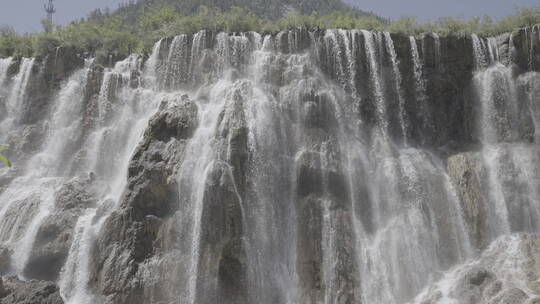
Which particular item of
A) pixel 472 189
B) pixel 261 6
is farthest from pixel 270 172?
pixel 261 6

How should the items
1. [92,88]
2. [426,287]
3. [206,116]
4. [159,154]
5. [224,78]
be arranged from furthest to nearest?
[92,88], [224,78], [206,116], [159,154], [426,287]

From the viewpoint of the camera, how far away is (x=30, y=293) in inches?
719

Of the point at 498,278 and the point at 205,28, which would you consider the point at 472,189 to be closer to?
the point at 498,278

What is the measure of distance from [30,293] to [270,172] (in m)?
11.4

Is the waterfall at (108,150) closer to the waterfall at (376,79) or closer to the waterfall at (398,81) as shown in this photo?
the waterfall at (376,79)

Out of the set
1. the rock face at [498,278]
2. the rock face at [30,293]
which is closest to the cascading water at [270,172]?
the rock face at [498,278]

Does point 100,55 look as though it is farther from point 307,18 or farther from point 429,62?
point 429,62

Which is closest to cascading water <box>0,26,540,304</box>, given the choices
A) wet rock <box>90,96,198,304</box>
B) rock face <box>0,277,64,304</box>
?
wet rock <box>90,96,198,304</box>

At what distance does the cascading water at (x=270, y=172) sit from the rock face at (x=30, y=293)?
162 cm

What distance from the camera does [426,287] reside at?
A: 20.6 metres

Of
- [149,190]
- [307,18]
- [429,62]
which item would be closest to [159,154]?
[149,190]

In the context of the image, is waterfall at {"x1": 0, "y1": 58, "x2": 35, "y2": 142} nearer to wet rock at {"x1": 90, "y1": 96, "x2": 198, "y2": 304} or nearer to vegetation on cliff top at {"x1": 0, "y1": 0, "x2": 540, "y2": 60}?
vegetation on cliff top at {"x1": 0, "y1": 0, "x2": 540, "y2": 60}

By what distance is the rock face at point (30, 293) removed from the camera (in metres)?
18.0

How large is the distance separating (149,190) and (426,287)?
13.4 meters
